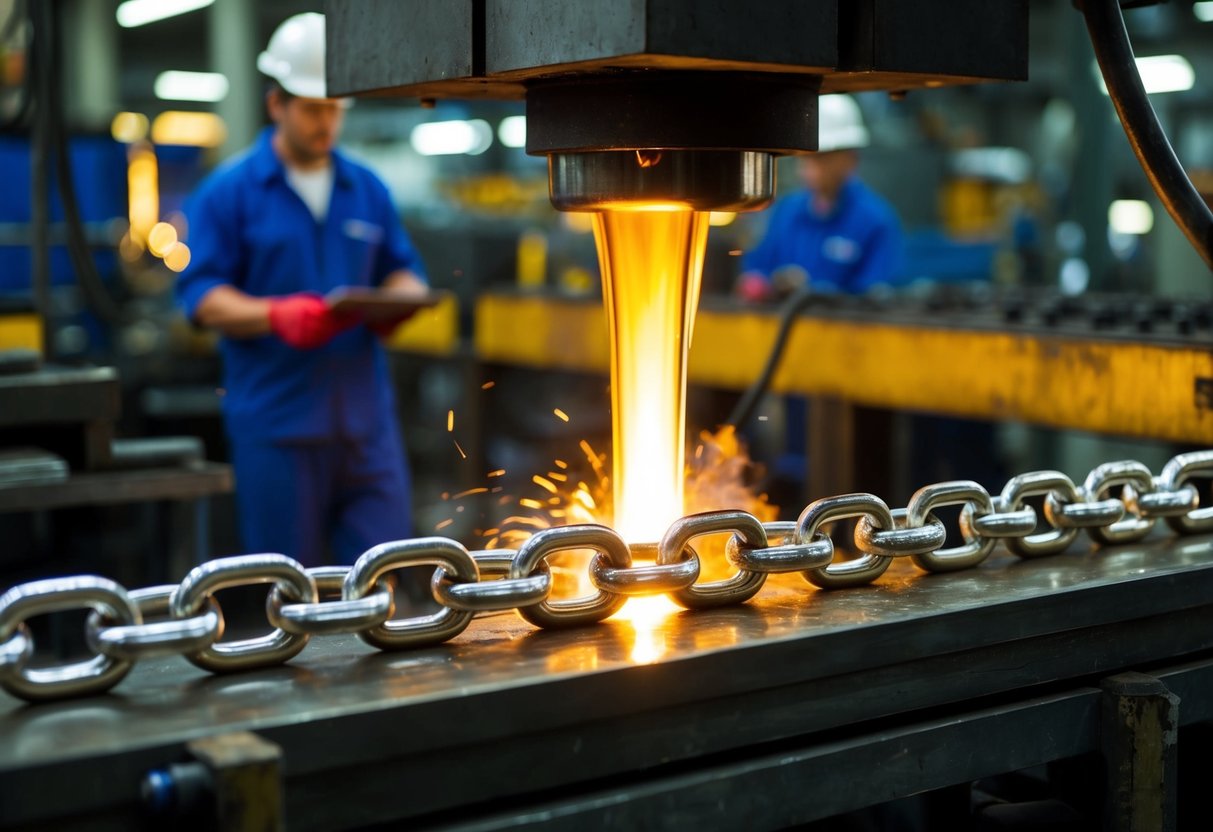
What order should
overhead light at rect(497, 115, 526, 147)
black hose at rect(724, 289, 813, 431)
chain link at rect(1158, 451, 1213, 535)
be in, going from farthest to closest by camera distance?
overhead light at rect(497, 115, 526, 147) → black hose at rect(724, 289, 813, 431) → chain link at rect(1158, 451, 1213, 535)

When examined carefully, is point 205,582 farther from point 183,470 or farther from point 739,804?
point 183,470

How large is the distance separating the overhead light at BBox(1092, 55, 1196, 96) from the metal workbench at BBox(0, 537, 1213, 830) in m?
13.1

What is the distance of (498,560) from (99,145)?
7.64m

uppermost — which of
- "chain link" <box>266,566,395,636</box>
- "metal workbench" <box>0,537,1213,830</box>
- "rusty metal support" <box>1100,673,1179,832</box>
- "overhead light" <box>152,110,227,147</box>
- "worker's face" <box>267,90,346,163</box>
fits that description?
"overhead light" <box>152,110,227,147</box>

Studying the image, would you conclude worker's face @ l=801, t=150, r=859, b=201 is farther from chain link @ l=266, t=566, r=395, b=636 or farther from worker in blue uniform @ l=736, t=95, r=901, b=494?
chain link @ l=266, t=566, r=395, b=636

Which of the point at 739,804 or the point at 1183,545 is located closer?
the point at 739,804

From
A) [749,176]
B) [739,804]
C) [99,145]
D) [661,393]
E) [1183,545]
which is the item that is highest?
[99,145]

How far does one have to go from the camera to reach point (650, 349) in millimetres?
1354

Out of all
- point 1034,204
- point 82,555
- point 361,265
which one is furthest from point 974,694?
point 1034,204

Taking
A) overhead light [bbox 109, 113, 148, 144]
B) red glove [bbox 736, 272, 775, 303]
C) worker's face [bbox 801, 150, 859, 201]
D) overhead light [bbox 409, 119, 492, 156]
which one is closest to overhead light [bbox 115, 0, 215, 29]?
overhead light [bbox 109, 113, 148, 144]

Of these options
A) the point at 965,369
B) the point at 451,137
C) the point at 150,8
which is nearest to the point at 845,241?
the point at 965,369

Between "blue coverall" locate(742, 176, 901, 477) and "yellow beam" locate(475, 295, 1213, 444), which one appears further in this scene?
"blue coverall" locate(742, 176, 901, 477)

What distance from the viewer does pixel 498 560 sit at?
103cm

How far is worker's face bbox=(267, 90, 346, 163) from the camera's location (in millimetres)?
2838
